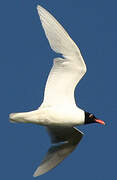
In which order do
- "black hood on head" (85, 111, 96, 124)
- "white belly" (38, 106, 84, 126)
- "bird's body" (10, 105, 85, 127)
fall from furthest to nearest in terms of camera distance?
Result: 1. "black hood on head" (85, 111, 96, 124)
2. "white belly" (38, 106, 84, 126)
3. "bird's body" (10, 105, 85, 127)

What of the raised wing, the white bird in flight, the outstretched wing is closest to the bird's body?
Result: the white bird in flight

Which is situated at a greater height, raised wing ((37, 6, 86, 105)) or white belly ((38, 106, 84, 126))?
raised wing ((37, 6, 86, 105))

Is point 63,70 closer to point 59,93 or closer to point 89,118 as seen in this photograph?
point 59,93

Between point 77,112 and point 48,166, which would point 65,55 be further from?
point 48,166

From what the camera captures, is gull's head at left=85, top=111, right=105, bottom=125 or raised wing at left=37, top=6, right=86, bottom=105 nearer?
raised wing at left=37, top=6, right=86, bottom=105

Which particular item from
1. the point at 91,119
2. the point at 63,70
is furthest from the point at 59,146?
the point at 63,70

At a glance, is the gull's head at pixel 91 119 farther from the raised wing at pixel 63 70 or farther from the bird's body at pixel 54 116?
the raised wing at pixel 63 70

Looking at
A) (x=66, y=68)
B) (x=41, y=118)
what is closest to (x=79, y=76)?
(x=66, y=68)

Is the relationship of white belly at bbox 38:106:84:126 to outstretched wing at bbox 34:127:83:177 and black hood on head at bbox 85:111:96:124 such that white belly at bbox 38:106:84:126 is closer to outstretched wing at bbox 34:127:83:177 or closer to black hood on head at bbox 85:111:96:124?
black hood on head at bbox 85:111:96:124

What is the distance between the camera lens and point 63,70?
15078 millimetres

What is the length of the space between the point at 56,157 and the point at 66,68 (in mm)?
2125

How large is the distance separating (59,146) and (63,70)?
1.93 metres

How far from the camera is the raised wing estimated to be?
1474 cm

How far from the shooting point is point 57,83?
49.5ft
